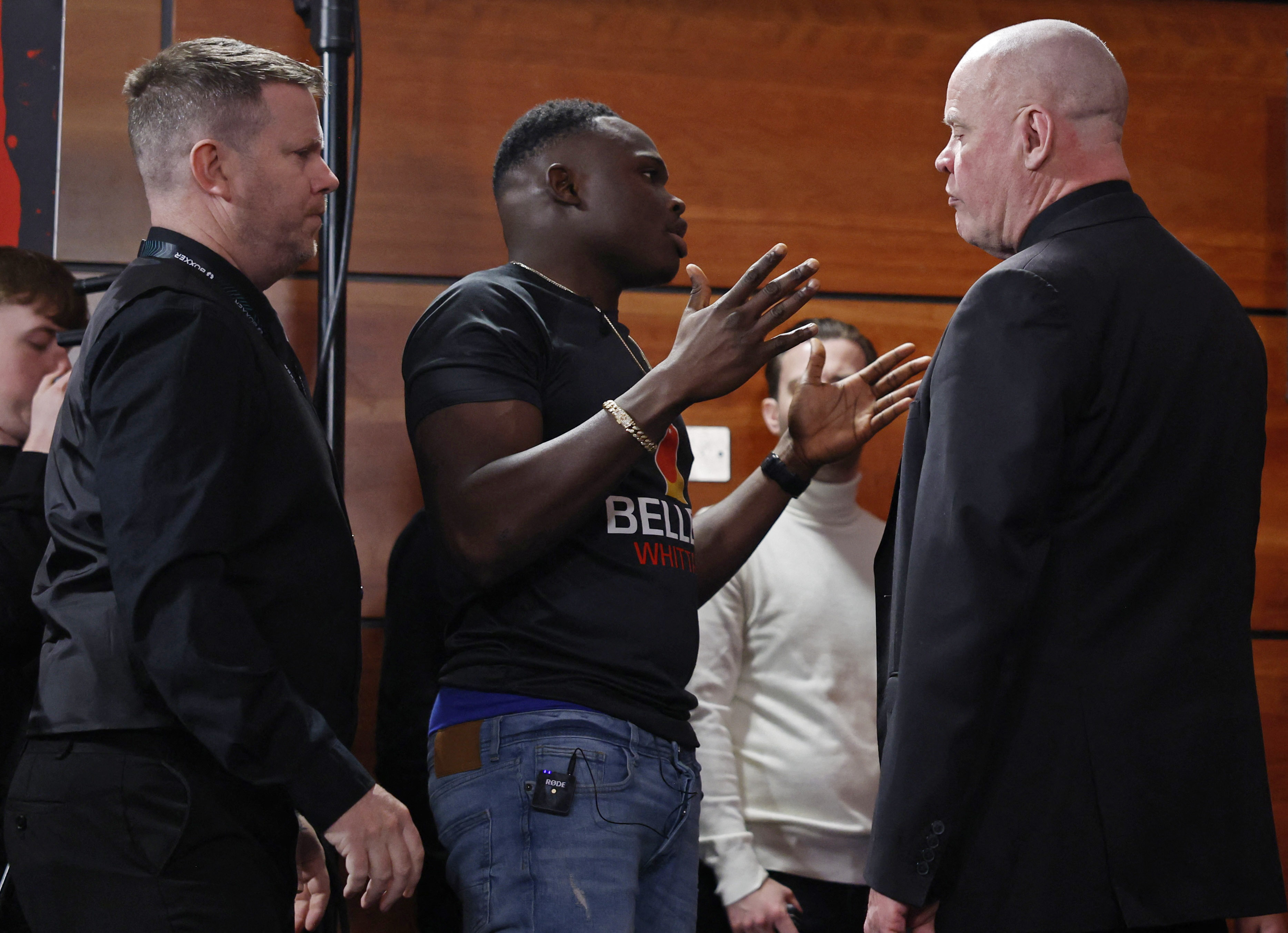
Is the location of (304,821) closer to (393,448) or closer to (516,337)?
(516,337)

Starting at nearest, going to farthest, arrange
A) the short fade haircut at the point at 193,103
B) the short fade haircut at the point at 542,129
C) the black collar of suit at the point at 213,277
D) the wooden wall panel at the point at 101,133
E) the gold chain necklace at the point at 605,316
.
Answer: the black collar of suit at the point at 213,277 < the short fade haircut at the point at 193,103 < the gold chain necklace at the point at 605,316 < the short fade haircut at the point at 542,129 < the wooden wall panel at the point at 101,133

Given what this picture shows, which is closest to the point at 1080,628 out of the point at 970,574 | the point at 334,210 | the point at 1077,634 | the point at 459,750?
the point at 1077,634

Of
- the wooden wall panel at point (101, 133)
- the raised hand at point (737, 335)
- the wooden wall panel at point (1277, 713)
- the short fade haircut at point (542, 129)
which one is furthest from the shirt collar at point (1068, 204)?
the wooden wall panel at point (101, 133)

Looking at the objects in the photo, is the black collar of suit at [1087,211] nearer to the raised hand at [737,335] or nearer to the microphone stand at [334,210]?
the raised hand at [737,335]

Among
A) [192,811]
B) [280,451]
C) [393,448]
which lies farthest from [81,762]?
[393,448]

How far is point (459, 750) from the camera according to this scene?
1.36 meters

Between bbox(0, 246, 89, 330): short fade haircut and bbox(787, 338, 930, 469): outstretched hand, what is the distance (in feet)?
3.61

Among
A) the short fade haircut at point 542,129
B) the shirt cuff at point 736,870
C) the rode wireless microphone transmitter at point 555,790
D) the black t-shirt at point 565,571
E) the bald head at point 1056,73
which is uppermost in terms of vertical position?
the bald head at point 1056,73

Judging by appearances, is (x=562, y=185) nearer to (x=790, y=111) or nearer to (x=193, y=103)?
(x=193, y=103)

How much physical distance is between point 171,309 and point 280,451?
171mm

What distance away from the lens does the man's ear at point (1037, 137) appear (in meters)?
1.32

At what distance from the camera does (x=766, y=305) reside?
144cm

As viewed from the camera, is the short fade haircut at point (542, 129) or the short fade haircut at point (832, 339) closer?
the short fade haircut at point (542, 129)

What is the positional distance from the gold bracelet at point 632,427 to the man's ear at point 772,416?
38.8 inches
